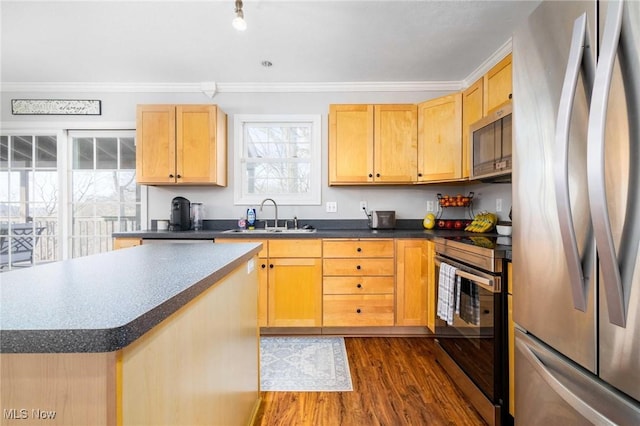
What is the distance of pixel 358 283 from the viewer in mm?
2562

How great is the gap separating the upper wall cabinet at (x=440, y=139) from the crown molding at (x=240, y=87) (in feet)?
1.47

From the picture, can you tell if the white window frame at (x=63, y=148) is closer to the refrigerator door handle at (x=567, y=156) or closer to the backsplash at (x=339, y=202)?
the backsplash at (x=339, y=202)

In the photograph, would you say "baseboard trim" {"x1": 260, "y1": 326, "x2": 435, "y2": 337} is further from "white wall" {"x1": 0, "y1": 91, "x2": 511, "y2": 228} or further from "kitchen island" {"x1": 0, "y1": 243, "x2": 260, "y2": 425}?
"kitchen island" {"x1": 0, "y1": 243, "x2": 260, "y2": 425}

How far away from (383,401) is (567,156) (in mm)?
1630

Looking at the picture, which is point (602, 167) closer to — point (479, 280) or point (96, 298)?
point (479, 280)

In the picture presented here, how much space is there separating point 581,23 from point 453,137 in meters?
1.99

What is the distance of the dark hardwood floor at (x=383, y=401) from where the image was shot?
1.57 meters

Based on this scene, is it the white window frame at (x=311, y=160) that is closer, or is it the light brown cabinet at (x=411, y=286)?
the light brown cabinet at (x=411, y=286)

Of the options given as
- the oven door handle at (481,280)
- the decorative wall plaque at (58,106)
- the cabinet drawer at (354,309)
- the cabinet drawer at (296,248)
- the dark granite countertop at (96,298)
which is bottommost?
the cabinet drawer at (354,309)

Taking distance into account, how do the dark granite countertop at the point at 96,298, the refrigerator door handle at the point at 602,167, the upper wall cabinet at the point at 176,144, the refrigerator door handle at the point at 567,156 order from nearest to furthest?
1. the dark granite countertop at the point at 96,298
2. the refrigerator door handle at the point at 602,167
3. the refrigerator door handle at the point at 567,156
4. the upper wall cabinet at the point at 176,144

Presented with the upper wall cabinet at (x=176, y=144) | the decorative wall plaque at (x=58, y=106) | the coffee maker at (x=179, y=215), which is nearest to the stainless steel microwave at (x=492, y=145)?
the upper wall cabinet at (x=176, y=144)

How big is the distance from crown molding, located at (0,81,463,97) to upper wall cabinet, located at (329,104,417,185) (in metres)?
0.39

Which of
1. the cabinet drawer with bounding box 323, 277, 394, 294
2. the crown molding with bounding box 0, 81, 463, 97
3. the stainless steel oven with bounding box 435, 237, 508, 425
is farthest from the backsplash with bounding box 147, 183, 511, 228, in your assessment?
the stainless steel oven with bounding box 435, 237, 508, 425

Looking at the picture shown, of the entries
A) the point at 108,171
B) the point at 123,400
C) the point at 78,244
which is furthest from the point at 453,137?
the point at 78,244
